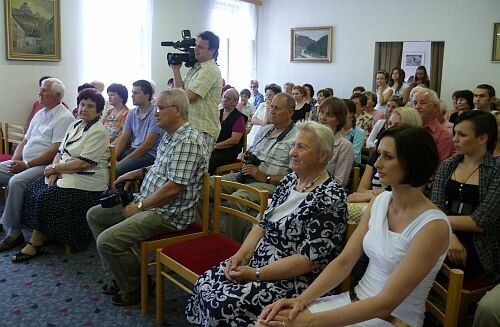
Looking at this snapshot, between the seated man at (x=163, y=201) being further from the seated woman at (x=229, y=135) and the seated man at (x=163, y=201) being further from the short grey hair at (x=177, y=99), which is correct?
the seated woman at (x=229, y=135)

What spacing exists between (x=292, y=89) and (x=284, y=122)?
361cm

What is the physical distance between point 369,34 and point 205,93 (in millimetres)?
5312

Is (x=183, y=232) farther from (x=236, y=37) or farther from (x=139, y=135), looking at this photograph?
(x=236, y=37)

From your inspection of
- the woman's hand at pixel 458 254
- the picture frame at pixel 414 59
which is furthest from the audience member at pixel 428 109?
the picture frame at pixel 414 59

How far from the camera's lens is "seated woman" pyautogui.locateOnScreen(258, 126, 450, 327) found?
1470mm

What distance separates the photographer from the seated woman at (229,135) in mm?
4395

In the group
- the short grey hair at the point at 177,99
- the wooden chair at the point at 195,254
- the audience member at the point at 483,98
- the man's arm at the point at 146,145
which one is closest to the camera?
the wooden chair at the point at 195,254

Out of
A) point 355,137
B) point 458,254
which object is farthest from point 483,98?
point 458,254

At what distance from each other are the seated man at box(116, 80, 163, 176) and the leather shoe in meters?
0.87

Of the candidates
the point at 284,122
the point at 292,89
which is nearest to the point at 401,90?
the point at 292,89

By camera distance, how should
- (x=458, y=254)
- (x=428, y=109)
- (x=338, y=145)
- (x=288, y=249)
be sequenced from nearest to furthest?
(x=288, y=249), (x=458, y=254), (x=338, y=145), (x=428, y=109)

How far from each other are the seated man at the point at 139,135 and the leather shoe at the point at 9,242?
2.84 ft

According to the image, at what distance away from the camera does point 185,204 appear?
8.76ft

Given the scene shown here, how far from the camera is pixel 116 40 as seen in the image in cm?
685
